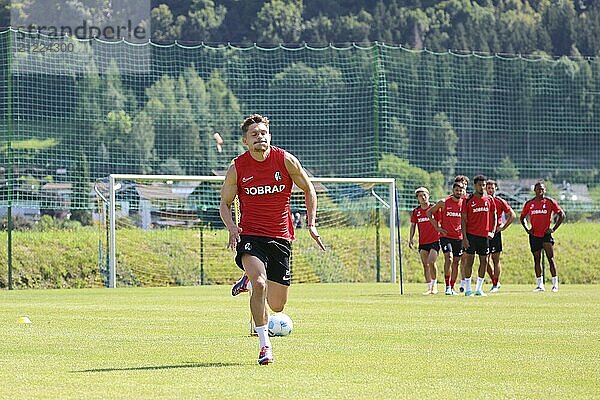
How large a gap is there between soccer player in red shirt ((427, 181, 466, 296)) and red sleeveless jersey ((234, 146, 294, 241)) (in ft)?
45.5

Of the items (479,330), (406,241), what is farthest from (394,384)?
(406,241)

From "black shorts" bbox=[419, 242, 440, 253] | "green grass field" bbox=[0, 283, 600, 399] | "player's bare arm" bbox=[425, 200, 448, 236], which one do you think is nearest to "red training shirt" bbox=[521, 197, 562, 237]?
"black shorts" bbox=[419, 242, 440, 253]

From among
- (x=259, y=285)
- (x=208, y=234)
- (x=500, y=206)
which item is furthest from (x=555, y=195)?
(x=259, y=285)

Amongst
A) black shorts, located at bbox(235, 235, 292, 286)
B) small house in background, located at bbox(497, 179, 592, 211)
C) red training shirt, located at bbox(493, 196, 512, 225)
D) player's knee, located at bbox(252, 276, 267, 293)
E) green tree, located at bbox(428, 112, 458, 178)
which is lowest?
player's knee, located at bbox(252, 276, 267, 293)

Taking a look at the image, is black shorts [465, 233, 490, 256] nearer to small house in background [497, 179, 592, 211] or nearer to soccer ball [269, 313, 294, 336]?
soccer ball [269, 313, 294, 336]

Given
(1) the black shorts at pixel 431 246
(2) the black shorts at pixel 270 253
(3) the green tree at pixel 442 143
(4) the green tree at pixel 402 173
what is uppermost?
(3) the green tree at pixel 442 143

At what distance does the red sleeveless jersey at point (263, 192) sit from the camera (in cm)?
1161

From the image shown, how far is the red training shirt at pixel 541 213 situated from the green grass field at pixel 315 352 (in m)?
6.55

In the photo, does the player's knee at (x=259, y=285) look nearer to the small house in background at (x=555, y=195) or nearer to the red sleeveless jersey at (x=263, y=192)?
the red sleeveless jersey at (x=263, y=192)

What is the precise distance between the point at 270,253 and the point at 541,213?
55.0ft

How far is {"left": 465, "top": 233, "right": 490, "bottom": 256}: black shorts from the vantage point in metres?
24.7

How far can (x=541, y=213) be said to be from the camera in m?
27.5

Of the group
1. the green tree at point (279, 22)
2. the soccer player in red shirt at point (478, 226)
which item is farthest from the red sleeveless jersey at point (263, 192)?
the green tree at point (279, 22)

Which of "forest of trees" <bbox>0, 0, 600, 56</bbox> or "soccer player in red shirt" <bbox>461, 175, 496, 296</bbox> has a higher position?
"forest of trees" <bbox>0, 0, 600, 56</bbox>
